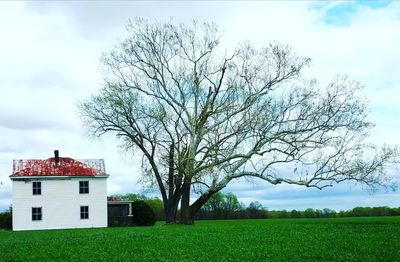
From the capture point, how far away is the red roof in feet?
182

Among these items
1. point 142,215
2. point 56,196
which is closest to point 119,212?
point 142,215

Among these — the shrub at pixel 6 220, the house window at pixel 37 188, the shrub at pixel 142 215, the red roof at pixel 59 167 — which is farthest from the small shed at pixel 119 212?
the shrub at pixel 6 220

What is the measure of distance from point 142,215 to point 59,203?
842 cm

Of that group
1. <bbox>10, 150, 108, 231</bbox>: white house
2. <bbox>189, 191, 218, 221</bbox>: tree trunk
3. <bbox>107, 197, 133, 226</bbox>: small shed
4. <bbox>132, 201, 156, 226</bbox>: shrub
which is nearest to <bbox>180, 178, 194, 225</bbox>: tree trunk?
<bbox>189, 191, 218, 221</bbox>: tree trunk

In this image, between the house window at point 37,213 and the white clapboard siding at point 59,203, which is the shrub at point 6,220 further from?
the house window at point 37,213

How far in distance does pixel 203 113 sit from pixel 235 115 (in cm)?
256

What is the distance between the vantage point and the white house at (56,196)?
5422 cm

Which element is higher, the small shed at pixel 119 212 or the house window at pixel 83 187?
the house window at pixel 83 187

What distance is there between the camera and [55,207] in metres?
54.9

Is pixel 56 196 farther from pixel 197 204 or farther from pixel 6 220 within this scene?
pixel 197 204

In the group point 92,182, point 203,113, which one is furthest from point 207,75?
point 92,182

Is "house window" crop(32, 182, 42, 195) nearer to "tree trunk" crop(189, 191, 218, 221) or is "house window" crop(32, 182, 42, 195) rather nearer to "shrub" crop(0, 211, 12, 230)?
"shrub" crop(0, 211, 12, 230)

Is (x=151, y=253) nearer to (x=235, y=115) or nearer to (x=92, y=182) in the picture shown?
(x=235, y=115)

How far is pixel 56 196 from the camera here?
55.2 meters
